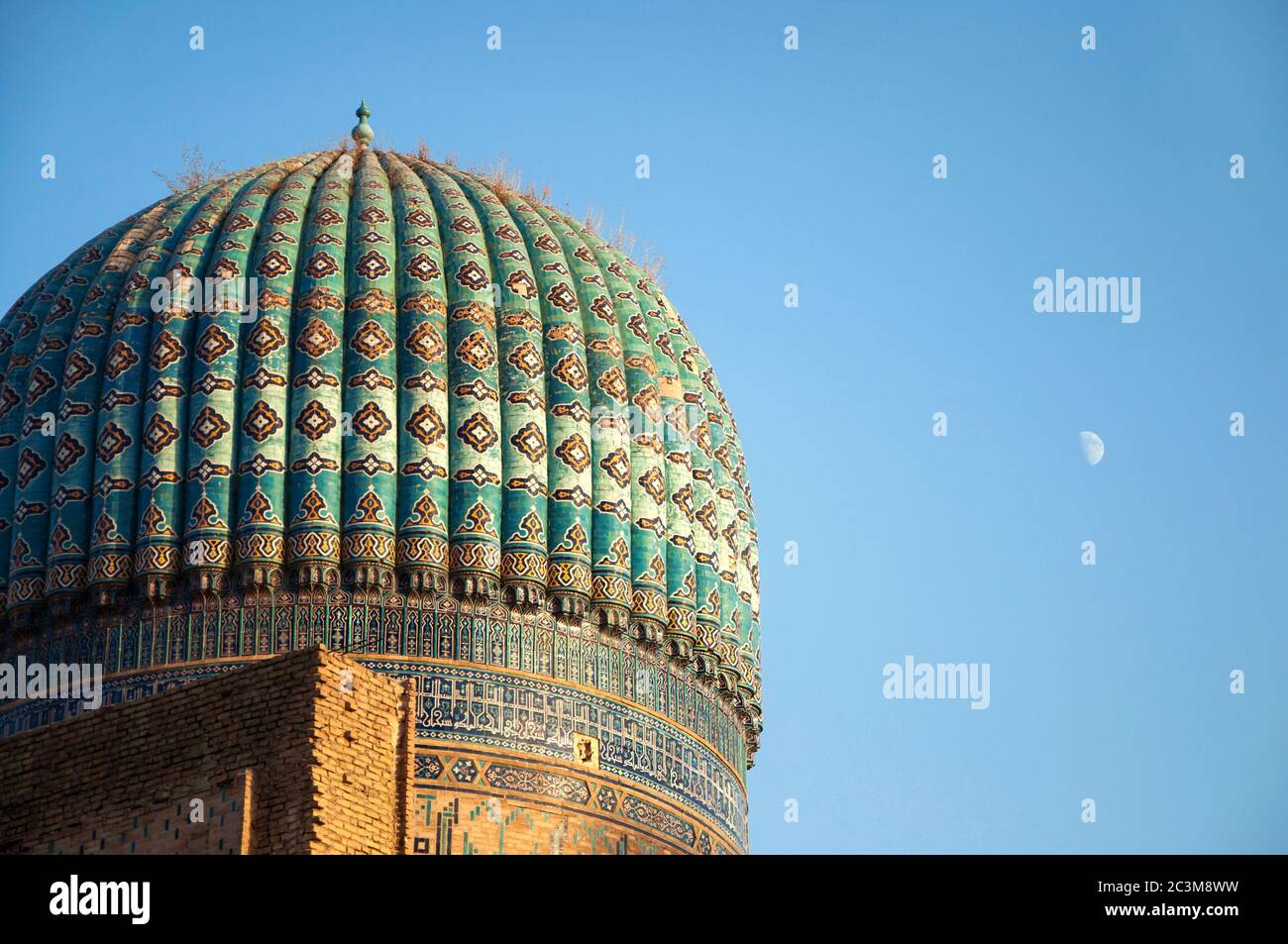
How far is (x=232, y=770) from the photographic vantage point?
39.3ft

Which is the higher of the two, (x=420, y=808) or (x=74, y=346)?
(x=74, y=346)

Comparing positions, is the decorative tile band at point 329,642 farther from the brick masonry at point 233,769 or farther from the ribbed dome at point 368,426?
the brick masonry at point 233,769

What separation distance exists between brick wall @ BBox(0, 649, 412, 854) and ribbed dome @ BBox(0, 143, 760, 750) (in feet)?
7.69

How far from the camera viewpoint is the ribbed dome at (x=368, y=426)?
15055 mm

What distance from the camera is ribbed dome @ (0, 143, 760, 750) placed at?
15055mm

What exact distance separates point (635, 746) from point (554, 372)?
2.28 m

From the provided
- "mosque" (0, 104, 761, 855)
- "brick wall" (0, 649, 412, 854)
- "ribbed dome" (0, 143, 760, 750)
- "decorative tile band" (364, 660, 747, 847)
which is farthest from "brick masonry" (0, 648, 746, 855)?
"ribbed dome" (0, 143, 760, 750)

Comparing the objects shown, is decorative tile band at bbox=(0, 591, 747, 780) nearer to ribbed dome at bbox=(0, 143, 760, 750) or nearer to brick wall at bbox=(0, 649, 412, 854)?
ribbed dome at bbox=(0, 143, 760, 750)

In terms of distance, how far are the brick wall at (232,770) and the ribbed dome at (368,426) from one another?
2.34 metres

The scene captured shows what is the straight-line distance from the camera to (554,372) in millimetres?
15992
